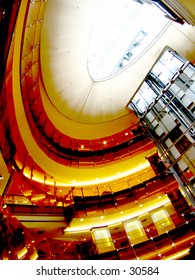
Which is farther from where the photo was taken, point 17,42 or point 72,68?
point 72,68

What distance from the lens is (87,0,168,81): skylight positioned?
25.8ft

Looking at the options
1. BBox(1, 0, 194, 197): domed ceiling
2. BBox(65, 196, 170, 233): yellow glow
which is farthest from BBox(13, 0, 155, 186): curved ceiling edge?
BBox(65, 196, 170, 233): yellow glow

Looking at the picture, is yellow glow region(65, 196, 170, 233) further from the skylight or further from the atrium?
the skylight

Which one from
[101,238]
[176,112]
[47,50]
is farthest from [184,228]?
[47,50]

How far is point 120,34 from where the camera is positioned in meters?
8.70

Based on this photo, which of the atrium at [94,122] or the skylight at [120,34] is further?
Answer: the skylight at [120,34]

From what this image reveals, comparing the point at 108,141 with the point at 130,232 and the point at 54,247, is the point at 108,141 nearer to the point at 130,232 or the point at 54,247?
the point at 130,232

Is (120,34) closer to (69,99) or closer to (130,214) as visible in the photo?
(69,99)

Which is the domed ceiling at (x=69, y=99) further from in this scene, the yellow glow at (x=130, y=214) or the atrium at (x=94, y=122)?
the yellow glow at (x=130, y=214)

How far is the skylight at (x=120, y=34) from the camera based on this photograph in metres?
7.86

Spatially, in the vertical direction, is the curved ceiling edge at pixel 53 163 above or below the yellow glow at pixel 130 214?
above

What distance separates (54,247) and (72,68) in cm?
775

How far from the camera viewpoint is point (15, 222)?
26.4 feet

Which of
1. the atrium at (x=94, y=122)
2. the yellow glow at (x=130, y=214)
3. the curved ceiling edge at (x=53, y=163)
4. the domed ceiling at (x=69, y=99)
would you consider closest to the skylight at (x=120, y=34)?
the atrium at (x=94, y=122)
